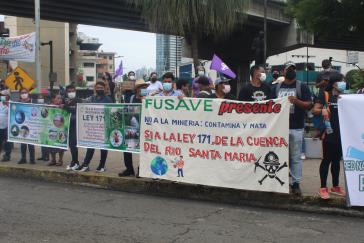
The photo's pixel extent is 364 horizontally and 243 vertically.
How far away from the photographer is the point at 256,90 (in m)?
8.12

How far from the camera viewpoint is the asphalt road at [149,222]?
6.05 m

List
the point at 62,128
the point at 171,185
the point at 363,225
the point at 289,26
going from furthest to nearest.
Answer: the point at 289,26 → the point at 62,128 → the point at 171,185 → the point at 363,225

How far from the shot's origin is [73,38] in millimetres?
106750

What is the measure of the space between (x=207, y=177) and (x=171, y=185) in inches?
32.2

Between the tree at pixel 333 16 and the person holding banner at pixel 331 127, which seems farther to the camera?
the tree at pixel 333 16

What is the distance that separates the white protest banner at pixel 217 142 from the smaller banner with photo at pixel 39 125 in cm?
257

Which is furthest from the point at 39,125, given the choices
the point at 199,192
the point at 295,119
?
the point at 295,119

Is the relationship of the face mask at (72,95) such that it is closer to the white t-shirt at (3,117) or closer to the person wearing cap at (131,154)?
the person wearing cap at (131,154)

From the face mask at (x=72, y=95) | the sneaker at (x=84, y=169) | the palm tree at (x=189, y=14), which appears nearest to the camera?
the sneaker at (x=84, y=169)

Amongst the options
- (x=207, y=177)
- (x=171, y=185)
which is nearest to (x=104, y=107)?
(x=171, y=185)

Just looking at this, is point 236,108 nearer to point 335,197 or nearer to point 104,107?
point 335,197

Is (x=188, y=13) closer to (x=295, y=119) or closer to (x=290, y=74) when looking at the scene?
(x=290, y=74)

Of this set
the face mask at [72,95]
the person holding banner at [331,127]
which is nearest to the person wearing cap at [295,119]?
the person holding banner at [331,127]

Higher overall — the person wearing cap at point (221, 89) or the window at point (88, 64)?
the window at point (88, 64)
